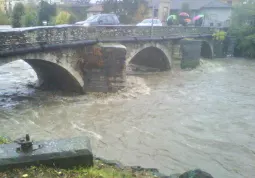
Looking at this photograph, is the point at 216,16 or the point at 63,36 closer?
the point at 63,36

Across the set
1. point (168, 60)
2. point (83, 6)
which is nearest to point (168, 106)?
point (168, 60)

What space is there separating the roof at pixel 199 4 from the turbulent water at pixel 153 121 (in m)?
27.3

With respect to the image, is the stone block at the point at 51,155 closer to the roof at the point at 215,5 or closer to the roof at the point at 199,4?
the roof at the point at 199,4

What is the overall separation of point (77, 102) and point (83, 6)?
36862 millimetres

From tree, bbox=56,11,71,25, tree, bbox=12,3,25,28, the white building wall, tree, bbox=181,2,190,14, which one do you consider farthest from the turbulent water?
tree, bbox=181,2,190,14

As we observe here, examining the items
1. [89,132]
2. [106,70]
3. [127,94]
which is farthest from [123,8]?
[89,132]

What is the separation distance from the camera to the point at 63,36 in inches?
463

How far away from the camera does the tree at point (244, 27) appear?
1187 inches

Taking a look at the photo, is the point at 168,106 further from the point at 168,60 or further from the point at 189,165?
the point at 168,60

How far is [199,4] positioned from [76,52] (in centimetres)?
3438

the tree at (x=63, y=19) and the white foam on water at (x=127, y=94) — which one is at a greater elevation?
the tree at (x=63, y=19)

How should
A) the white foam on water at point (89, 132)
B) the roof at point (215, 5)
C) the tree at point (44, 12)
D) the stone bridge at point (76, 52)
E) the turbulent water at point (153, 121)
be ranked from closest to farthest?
the turbulent water at point (153, 121), the white foam on water at point (89, 132), the stone bridge at point (76, 52), the tree at point (44, 12), the roof at point (215, 5)

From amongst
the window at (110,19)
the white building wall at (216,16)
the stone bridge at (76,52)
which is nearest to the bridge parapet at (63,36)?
the stone bridge at (76,52)

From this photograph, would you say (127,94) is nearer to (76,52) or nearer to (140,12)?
(76,52)
